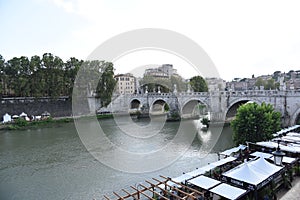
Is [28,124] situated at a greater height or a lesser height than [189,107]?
lesser

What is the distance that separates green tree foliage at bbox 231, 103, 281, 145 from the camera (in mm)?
11422

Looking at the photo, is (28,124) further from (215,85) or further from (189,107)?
(215,85)

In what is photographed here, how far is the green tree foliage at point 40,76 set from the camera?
2883 centimetres

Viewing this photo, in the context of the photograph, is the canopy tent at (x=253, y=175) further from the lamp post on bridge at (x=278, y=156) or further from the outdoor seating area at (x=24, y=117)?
the outdoor seating area at (x=24, y=117)

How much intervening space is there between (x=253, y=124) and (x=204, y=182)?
6.12m

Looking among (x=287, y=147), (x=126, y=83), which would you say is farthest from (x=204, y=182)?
(x=126, y=83)

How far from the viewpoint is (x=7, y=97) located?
29.9m

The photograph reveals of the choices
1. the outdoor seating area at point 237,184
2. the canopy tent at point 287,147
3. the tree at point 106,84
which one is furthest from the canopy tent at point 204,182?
the tree at point 106,84

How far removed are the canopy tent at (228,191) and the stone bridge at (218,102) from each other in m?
12.9

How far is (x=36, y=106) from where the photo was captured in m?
29.9

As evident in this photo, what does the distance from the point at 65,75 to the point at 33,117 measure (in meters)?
7.47

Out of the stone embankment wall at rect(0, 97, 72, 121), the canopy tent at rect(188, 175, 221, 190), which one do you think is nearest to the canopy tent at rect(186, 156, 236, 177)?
the canopy tent at rect(188, 175, 221, 190)

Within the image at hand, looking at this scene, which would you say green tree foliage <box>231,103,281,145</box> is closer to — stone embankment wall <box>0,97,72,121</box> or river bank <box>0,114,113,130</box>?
river bank <box>0,114,113,130</box>

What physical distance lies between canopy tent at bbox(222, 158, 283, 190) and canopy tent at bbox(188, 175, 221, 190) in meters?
0.42
